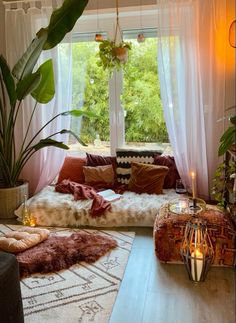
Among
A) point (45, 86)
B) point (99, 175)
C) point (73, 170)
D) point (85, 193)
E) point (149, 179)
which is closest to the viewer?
point (45, 86)

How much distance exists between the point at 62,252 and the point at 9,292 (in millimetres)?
974

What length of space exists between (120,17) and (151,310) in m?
3.09

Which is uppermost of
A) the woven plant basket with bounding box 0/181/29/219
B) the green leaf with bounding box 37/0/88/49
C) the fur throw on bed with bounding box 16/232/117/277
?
the green leaf with bounding box 37/0/88/49

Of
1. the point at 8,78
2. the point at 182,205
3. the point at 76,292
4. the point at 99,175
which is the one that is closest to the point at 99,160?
the point at 99,175

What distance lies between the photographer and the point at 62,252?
261cm

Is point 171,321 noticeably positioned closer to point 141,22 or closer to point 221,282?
point 221,282

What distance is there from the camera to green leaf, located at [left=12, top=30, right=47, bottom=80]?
2.99m

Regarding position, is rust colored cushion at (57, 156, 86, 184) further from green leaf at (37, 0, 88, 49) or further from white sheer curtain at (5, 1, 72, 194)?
green leaf at (37, 0, 88, 49)

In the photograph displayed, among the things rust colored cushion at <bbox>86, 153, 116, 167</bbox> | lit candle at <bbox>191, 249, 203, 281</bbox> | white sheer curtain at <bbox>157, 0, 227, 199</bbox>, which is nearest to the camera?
lit candle at <bbox>191, 249, 203, 281</bbox>

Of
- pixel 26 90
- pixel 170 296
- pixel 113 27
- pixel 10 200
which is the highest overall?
pixel 113 27

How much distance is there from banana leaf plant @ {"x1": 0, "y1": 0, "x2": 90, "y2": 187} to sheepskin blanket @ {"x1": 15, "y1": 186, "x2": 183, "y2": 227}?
19.5 inches

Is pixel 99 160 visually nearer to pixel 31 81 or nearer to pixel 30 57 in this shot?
pixel 31 81

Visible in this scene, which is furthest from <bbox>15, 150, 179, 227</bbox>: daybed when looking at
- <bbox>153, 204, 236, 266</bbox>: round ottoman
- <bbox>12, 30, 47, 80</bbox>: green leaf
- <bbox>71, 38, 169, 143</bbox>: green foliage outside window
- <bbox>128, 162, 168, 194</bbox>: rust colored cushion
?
<bbox>12, 30, 47, 80</bbox>: green leaf

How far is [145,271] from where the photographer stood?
95.9 inches
